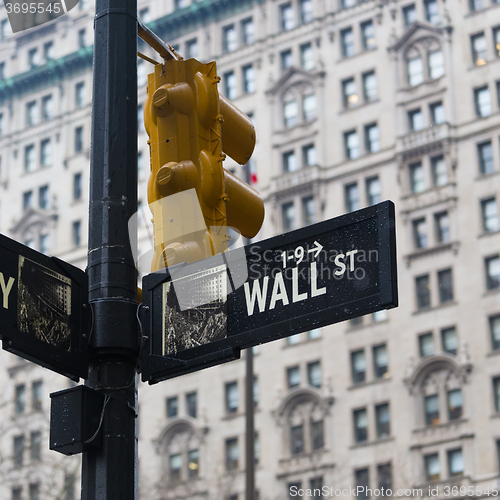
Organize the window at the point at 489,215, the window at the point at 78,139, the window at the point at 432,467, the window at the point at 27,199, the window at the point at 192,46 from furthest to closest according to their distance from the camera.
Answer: the window at the point at 27,199 < the window at the point at 78,139 < the window at the point at 192,46 < the window at the point at 489,215 < the window at the point at 432,467

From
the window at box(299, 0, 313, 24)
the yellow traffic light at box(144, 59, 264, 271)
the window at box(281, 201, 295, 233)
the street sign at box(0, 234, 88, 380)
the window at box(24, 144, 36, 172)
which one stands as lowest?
the street sign at box(0, 234, 88, 380)

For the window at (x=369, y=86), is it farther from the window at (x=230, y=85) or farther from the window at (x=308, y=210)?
the window at (x=230, y=85)

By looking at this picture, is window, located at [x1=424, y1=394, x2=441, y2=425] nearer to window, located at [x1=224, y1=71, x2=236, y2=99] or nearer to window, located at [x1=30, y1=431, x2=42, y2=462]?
window, located at [x1=30, y1=431, x2=42, y2=462]

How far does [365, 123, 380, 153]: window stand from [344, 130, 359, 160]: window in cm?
66

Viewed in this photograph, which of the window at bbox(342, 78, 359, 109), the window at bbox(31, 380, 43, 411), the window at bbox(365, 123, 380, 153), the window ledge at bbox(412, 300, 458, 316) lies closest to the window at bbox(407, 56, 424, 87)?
the window at bbox(365, 123, 380, 153)

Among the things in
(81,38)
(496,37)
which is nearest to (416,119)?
(496,37)

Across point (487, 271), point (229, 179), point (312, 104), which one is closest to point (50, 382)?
point (312, 104)

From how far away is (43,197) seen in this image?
7875cm

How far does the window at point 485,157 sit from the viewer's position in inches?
2378

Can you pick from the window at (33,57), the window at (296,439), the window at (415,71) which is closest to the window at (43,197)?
the window at (33,57)

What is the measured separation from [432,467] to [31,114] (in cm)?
4194

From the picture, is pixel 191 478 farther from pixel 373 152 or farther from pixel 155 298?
pixel 155 298

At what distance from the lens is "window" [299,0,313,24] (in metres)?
71.2

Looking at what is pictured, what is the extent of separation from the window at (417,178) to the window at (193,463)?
19.3 m
